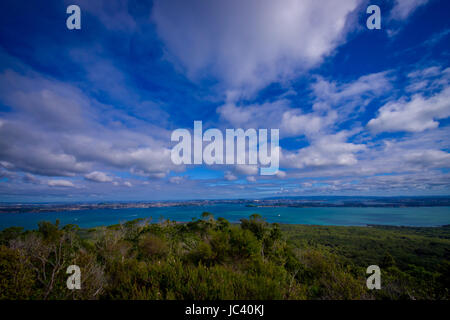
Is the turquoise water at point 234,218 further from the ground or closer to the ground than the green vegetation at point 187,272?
closer to the ground

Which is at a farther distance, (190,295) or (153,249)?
(153,249)

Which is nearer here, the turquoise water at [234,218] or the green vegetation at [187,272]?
the green vegetation at [187,272]

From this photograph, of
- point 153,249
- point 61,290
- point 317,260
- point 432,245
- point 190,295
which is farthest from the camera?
point 432,245

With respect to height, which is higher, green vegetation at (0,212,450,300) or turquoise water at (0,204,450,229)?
green vegetation at (0,212,450,300)

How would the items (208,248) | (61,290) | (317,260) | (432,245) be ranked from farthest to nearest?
1. (432,245)
2. (317,260)
3. (208,248)
4. (61,290)

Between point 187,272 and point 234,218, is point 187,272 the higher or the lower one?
the higher one

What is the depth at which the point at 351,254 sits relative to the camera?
43250 millimetres

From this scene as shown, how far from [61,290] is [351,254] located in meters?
Result: 55.6

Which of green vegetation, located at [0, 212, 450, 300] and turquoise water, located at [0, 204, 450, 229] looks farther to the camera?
turquoise water, located at [0, 204, 450, 229]

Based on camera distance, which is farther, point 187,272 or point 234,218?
point 234,218
